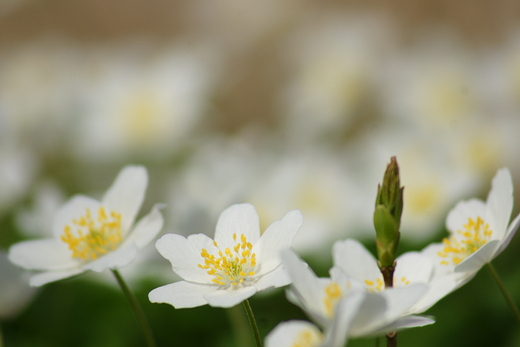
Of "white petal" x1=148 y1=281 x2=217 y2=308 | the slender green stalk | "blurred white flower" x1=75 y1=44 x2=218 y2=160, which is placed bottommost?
the slender green stalk

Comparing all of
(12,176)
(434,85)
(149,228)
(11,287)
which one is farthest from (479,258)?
(434,85)

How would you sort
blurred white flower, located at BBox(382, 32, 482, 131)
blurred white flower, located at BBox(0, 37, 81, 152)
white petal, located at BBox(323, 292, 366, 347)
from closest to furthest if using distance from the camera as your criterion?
white petal, located at BBox(323, 292, 366, 347) < blurred white flower, located at BBox(382, 32, 482, 131) < blurred white flower, located at BBox(0, 37, 81, 152)

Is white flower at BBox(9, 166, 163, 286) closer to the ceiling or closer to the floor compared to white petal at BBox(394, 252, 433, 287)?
closer to the ceiling

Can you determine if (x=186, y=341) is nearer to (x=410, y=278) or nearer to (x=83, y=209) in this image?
(x=83, y=209)

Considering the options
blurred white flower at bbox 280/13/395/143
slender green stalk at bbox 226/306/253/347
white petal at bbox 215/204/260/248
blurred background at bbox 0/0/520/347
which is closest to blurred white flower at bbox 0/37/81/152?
blurred background at bbox 0/0/520/347

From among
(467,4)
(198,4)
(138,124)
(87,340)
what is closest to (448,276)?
(87,340)

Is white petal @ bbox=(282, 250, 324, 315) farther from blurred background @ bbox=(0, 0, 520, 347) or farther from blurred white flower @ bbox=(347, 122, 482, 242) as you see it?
blurred white flower @ bbox=(347, 122, 482, 242)

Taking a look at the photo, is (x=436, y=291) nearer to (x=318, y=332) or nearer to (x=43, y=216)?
(x=318, y=332)
